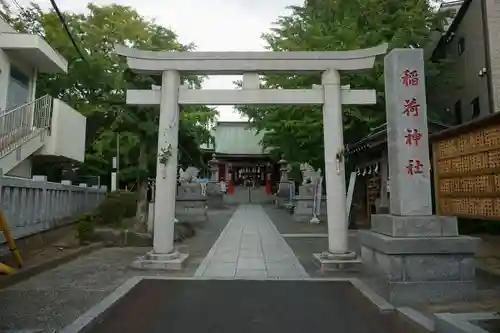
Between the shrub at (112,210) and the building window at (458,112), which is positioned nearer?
the shrub at (112,210)

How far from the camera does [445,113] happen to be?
18.8 meters

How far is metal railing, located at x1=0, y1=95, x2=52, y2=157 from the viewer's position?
12.1 metres

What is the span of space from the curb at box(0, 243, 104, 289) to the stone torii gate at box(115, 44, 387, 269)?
2.21 m

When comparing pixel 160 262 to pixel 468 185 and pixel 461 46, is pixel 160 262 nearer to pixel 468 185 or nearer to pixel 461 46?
pixel 468 185

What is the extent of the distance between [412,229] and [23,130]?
39.6 feet

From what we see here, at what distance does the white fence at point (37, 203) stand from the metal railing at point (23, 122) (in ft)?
4.81

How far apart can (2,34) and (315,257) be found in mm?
12280

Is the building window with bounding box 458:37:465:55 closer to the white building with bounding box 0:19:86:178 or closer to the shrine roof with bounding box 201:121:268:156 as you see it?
the white building with bounding box 0:19:86:178

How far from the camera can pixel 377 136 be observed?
44.9 ft

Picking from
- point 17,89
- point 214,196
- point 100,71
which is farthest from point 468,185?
point 214,196

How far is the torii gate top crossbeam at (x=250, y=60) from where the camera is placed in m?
10.0

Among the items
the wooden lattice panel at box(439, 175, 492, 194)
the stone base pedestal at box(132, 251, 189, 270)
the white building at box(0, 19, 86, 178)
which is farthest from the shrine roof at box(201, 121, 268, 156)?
the wooden lattice panel at box(439, 175, 492, 194)

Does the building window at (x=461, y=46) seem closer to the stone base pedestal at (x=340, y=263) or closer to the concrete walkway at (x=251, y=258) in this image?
the concrete walkway at (x=251, y=258)

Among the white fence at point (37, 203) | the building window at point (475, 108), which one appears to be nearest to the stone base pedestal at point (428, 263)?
the white fence at point (37, 203)
